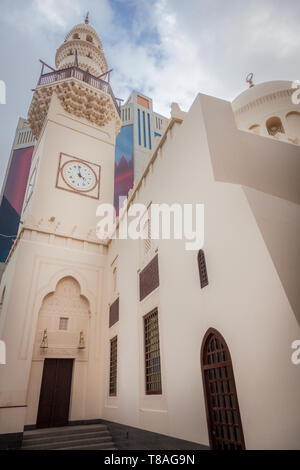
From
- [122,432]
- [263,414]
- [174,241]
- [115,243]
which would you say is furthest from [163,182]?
[122,432]

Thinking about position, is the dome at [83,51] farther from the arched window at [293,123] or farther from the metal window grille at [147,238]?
the metal window grille at [147,238]

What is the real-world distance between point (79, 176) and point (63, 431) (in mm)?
8468

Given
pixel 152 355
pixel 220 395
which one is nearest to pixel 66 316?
pixel 152 355

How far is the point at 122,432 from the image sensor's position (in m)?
6.45

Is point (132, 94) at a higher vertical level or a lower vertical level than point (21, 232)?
higher

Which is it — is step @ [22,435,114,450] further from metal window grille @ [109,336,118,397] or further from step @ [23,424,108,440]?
metal window grille @ [109,336,118,397]

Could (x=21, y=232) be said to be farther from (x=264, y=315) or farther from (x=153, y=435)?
(x=264, y=315)

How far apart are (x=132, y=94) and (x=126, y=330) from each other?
2160cm

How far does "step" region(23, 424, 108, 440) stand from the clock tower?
0.39 metres

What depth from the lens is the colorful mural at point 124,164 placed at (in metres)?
19.3

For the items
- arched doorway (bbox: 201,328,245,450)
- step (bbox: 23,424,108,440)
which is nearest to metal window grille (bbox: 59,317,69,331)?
step (bbox: 23,424,108,440)

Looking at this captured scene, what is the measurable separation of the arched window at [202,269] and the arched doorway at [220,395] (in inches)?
26.7

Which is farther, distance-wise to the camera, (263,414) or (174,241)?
(174,241)

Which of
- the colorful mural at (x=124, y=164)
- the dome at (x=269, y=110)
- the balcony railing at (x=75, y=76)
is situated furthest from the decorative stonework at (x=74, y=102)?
the dome at (x=269, y=110)
